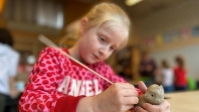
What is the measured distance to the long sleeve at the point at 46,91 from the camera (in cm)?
29

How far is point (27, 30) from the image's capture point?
312cm

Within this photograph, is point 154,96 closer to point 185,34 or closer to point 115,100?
point 115,100

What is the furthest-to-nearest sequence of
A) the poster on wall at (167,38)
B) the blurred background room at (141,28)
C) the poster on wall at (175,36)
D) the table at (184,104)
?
the poster on wall at (167,38), the poster on wall at (175,36), the blurred background room at (141,28), the table at (184,104)

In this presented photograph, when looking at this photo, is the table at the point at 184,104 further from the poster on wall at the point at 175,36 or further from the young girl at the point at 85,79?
the poster on wall at the point at 175,36

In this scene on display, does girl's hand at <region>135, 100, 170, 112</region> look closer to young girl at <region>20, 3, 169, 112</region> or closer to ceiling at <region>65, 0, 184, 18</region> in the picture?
young girl at <region>20, 3, 169, 112</region>

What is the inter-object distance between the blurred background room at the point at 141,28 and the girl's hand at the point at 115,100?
95.0 inches

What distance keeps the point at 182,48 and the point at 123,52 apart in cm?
125

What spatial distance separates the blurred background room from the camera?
288 cm

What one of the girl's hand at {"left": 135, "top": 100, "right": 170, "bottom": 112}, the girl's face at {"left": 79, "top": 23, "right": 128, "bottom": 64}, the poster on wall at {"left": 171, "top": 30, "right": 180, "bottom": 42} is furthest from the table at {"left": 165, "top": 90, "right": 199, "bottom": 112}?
the poster on wall at {"left": 171, "top": 30, "right": 180, "bottom": 42}

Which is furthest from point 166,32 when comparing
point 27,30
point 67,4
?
point 27,30

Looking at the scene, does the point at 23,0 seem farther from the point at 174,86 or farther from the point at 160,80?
the point at 174,86

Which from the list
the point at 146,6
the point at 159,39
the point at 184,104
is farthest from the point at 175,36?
the point at 184,104

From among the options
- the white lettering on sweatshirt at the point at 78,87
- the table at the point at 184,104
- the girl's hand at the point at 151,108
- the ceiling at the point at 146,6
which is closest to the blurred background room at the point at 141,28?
the ceiling at the point at 146,6

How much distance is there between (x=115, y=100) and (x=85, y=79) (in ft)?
0.83
